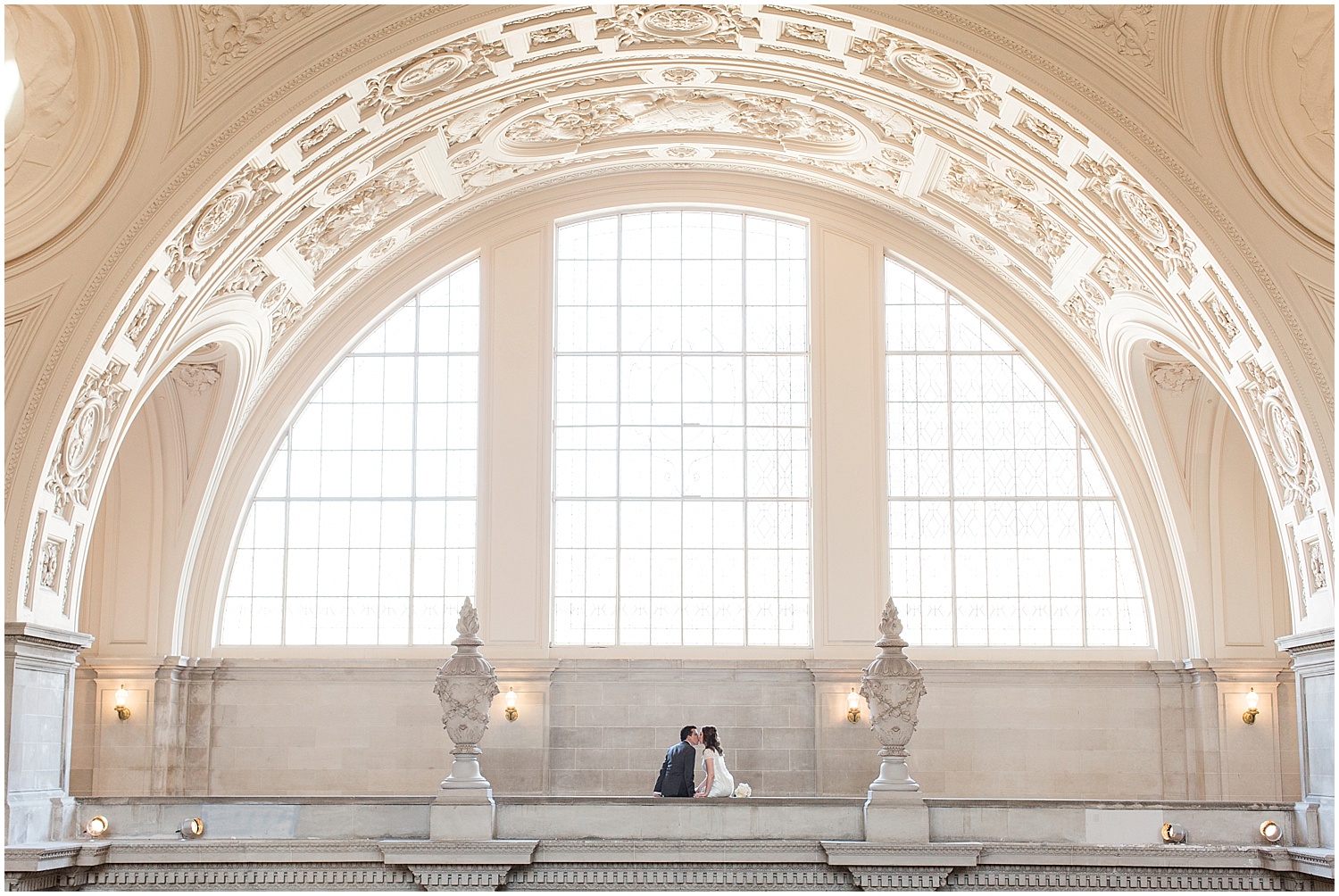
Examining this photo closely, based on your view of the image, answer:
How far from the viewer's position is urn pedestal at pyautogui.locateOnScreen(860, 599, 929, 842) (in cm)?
1783

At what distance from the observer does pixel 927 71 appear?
20328mm

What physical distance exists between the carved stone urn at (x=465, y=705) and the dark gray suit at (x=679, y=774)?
2.67 metres

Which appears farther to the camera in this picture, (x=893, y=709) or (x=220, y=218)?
(x=220, y=218)

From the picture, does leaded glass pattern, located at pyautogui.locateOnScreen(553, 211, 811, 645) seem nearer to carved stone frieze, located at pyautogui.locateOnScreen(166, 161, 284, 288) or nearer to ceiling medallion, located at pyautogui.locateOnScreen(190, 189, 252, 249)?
carved stone frieze, located at pyautogui.locateOnScreen(166, 161, 284, 288)

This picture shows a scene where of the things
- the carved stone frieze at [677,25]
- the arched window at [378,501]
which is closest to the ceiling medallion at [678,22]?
the carved stone frieze at [677,25]

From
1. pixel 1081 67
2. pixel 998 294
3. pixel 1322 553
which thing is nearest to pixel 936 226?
pixel 998 294

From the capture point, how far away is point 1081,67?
19078 mm

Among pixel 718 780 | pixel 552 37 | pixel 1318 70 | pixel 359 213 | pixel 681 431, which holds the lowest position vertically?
pixel 718 780

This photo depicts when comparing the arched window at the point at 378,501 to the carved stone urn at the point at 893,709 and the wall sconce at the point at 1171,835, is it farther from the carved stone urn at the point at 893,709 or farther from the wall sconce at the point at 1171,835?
the wall sconce at the point at 1171,835

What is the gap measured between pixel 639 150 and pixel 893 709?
1178 cm

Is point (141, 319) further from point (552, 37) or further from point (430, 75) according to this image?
point (552, 37)

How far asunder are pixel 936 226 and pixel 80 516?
15550mm

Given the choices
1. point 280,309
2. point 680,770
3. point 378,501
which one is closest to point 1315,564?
point 680,770

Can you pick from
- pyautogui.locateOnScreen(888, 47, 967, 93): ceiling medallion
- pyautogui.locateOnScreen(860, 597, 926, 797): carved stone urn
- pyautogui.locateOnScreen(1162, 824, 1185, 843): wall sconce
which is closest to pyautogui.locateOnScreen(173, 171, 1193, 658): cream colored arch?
pyautogui.locateOnScreen(888, 47, 967, 93): ceiling medallion
